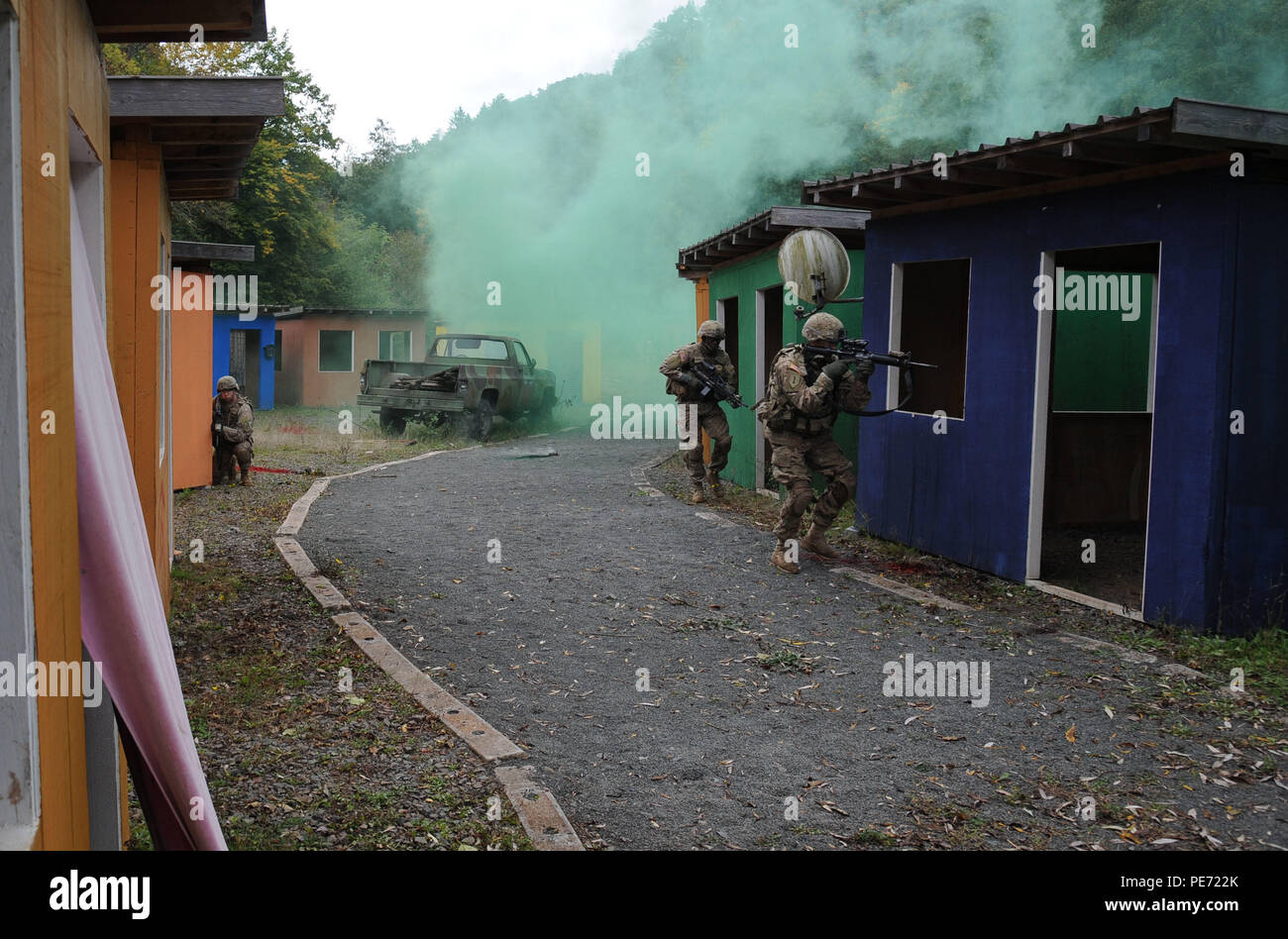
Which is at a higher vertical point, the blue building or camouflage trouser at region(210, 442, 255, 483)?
the blue building

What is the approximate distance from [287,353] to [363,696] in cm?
2576

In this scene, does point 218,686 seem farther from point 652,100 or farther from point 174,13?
point 652,100

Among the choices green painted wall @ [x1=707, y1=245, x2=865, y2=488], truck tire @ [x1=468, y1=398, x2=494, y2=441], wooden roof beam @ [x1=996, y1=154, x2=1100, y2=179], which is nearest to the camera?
wooden roof beam @ [x1=996, y1=154, x2=1100, y2=179]

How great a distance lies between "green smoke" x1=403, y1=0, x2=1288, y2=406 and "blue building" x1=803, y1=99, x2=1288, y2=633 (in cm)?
1362

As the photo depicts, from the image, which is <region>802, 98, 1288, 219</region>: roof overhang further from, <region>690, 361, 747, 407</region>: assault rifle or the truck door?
the truck door

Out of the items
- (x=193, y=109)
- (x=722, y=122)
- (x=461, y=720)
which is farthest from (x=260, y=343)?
(x=461, y=720)

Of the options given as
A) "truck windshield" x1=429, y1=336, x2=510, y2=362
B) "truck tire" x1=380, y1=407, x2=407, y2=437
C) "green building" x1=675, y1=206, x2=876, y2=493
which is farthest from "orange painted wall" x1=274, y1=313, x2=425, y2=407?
"green building" x1=675, y1=206, x2=876, y2=493

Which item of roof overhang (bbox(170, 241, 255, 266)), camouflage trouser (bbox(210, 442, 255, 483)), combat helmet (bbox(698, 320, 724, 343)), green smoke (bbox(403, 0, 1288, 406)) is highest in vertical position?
green smoke (bbox(403, 0, 1288, 406))

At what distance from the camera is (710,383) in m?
11.9

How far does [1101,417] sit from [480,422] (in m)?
11.5

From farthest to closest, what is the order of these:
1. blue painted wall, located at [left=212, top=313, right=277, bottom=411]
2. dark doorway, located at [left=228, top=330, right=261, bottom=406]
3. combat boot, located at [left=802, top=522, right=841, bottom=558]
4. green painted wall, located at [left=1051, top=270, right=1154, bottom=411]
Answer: dark doorway, located at [left=228, top=330, right=261, bottom=406]
blue painted wall, located at [left=212, top=313, right=277, bottom=411]
green painted wall, located at [left=1051, top=270, right=1154, bottom=411]
combat boot, located at [left=802, top=522, right=841, bottom=558]

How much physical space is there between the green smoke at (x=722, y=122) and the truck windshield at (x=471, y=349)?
373 inches

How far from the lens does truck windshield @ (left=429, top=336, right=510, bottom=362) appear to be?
2058 cm

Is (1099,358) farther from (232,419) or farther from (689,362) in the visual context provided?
(232,419)
